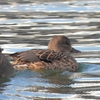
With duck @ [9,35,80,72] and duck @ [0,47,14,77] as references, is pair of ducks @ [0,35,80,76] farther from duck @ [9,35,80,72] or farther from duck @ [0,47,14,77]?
duck @ [0,47,14,77]

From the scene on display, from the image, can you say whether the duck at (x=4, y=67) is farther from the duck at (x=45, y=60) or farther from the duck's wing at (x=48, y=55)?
the duck's wing at (x=48, y=55)

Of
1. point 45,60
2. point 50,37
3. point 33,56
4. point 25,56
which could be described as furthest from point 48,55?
point 50,37

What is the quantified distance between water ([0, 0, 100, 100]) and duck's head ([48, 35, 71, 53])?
48 centimetres

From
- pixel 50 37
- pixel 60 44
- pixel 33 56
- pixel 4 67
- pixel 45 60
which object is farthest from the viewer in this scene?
pixel 50 37

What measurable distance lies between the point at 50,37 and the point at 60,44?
A: 252 centimetres

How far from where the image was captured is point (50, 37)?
17203mm

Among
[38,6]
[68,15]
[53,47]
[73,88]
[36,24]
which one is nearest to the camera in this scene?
[73,88]

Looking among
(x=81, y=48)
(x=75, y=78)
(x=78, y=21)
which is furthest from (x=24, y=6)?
(x=75, y=78)

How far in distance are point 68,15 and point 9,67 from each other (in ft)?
30.0

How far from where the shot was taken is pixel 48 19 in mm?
20109

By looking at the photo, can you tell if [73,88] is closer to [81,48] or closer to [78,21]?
[81,48]

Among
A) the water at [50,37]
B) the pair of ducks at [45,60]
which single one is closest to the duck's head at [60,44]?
the pair of ducks at [45,60]

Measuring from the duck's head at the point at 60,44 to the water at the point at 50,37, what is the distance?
19.0 inches

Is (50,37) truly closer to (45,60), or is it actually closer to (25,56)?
(45,60)
